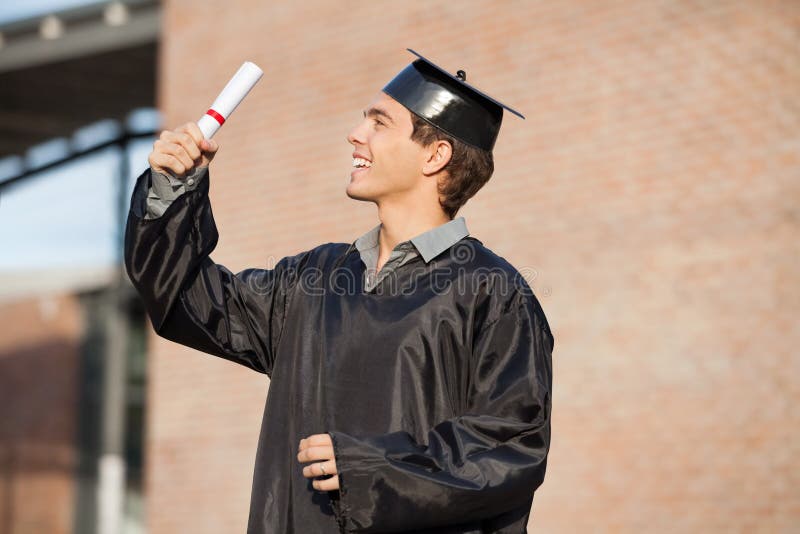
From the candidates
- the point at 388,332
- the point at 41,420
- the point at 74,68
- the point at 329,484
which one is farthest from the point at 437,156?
the point at 41,420

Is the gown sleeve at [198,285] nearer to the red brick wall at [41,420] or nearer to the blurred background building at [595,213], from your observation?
the blurred background building at [595,213]

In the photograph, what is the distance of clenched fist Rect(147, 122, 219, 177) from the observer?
2.28 metres

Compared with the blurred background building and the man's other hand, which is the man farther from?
the blurred background building

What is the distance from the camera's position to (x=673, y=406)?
5285 mm

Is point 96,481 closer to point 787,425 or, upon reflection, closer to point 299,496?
point 787,425

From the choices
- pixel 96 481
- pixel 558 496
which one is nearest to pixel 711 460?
pixel 558 496

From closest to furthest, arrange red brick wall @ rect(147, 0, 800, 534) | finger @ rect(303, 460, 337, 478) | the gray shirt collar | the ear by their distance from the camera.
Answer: finger @ rect(303, 460, 337, 478)
the gray shirt collar
the ear
red brick wall @ rect(147, 0, 800, 534)

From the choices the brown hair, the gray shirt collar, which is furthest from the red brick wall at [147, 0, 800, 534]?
the gray shirt collar

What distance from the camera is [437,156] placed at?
2.60 meters

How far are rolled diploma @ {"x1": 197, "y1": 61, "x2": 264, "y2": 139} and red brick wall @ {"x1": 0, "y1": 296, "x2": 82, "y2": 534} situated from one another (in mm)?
11318

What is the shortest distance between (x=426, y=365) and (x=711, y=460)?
10.9 ft

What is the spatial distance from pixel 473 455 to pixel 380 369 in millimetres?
297

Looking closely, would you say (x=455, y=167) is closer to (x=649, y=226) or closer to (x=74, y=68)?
(x=649, y=226)

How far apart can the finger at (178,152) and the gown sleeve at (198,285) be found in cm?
10
